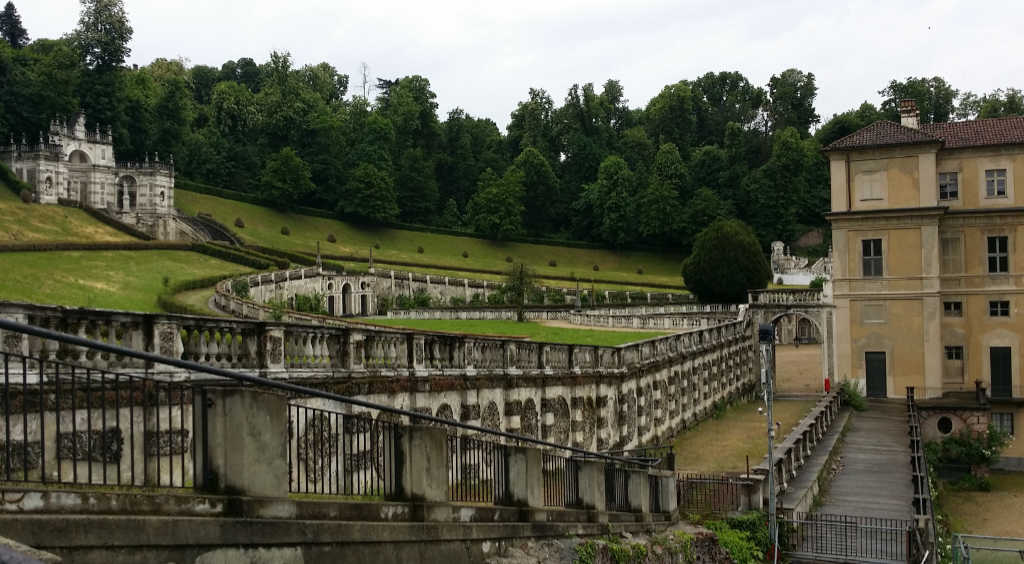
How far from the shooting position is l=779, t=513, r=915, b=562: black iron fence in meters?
22.8

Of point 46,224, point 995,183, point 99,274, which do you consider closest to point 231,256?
point 46,224

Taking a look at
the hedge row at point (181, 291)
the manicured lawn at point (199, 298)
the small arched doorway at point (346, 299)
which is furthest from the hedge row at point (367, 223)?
the manicured lawn at point (199, 298)

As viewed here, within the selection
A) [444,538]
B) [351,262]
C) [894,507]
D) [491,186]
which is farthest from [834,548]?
[491,186]

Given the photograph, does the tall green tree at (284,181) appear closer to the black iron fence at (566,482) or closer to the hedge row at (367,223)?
the hedge row at (367,223)

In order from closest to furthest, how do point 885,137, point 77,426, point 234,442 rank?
1. point 234,442
2. point 77,426
3. point 885,137

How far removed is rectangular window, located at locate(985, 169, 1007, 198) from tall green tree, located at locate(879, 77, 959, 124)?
86.7 m

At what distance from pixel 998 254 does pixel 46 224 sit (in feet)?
212

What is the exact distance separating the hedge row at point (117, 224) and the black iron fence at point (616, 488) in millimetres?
67954

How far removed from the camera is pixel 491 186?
112875mm

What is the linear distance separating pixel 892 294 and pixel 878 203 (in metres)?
4.36

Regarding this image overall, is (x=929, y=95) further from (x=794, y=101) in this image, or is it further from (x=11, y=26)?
(x=11, y=26)

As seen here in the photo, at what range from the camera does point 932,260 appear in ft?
149

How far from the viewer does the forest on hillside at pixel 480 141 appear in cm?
10419

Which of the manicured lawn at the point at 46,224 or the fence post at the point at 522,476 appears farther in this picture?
the manicured lawn at the point at 46,224
